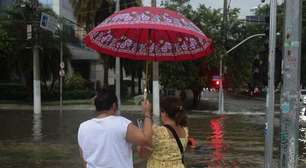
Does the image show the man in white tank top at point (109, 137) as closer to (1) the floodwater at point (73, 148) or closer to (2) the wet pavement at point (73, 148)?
(1) the floodwater at point (73, 148)

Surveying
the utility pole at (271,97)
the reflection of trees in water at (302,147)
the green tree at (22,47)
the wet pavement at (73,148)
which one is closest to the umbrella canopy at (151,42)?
the utility pole at (271,97)

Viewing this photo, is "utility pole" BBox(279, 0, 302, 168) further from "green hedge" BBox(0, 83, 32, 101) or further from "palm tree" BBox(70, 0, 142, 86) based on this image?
"green hedge" BBox(0, 83, 32, 101)

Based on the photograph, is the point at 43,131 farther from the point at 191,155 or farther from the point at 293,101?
the point at 293,101

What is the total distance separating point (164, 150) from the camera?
211 inches

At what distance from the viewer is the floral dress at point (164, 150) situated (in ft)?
17.6

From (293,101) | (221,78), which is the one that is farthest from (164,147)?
(221,78)

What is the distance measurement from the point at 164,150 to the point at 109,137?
58 centimetres

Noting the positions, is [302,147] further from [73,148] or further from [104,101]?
[104,101]

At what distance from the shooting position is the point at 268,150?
35.8 feet

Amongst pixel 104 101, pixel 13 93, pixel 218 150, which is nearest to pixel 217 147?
pixel 218 150

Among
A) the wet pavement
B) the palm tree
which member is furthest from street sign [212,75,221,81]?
the wet pavement

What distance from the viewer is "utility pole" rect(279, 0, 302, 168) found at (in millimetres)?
8773

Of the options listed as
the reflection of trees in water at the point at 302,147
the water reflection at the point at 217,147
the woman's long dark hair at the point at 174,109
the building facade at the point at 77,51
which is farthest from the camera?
the building facade at the point at 77,51

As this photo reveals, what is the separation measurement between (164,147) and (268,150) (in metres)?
5.93
